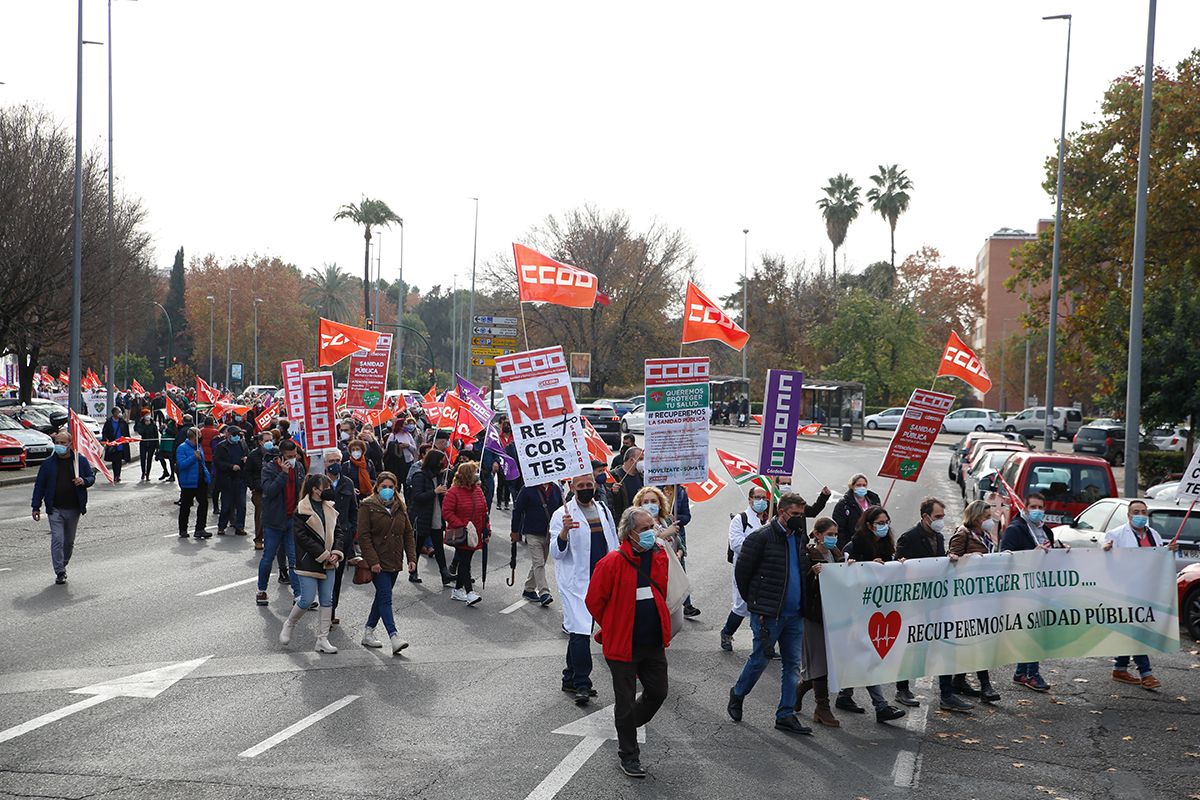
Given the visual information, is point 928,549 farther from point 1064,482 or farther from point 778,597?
point 1064,482

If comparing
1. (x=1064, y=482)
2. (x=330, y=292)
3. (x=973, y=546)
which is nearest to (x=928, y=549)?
(x=973, y=546)

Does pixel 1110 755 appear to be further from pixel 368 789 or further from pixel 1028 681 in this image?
pixel 368 789

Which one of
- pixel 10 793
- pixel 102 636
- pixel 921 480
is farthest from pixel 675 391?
pixel 921 480

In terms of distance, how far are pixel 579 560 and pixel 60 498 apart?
7.31 meters

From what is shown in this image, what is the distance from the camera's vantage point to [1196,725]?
357 inches

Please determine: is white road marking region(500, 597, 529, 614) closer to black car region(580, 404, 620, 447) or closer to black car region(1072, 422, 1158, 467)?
black car region(580, 404, 620, 447)

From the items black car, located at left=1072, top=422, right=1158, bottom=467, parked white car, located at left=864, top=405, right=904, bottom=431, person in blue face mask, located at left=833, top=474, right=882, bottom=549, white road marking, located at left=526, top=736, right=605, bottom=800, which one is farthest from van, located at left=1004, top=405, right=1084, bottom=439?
white road marking, located at left=526, top=736, right=605, bottom=800

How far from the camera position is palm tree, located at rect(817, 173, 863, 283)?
3369 inches

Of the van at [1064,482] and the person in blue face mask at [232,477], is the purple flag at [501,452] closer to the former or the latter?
the person in blue face mask at [232,477]

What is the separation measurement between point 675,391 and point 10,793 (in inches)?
284

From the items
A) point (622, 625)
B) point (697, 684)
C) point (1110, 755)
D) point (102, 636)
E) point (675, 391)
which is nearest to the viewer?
point (622, 625)

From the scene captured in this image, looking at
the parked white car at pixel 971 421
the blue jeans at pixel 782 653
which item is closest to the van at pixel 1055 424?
the parked white car at pixel 971 421

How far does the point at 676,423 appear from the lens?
12180 mm

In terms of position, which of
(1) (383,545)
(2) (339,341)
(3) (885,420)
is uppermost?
(2) (339,341)
